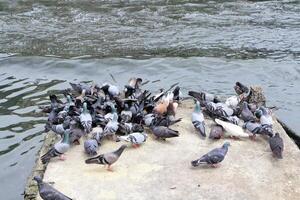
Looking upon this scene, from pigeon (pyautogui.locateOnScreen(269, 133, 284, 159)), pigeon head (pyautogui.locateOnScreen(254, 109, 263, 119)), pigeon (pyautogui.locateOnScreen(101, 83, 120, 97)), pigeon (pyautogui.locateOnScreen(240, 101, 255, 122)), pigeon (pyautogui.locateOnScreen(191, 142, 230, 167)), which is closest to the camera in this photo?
pigeon (pyautogui.locateOnScreen(191, 142, 230, 167))

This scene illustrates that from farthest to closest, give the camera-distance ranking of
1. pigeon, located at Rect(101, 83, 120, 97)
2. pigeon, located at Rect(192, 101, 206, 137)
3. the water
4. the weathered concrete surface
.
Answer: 1. the water
2. pigeon, located at Rect(101, 83, 120, 97)
3. pigeon, located at Rect(192, 101, 206, 137)
4. the weathered concrete surface

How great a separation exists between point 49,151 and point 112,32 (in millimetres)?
9578

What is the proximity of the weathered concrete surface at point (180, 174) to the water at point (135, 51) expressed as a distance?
1.50 meters

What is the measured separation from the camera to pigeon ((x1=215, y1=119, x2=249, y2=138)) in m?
7.67

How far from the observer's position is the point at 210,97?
9.02 meters

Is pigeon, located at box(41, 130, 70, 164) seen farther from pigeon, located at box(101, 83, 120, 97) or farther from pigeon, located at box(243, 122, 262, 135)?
pigeon, located at box(243, 122, 262, 135)

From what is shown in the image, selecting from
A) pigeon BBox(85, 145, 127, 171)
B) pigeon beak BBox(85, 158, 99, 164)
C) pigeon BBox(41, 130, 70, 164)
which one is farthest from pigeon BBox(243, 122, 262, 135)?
pigeon BBox(41, 130, 70, 164)

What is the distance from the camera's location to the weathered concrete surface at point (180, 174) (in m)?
6.27

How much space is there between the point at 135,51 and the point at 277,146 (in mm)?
7951

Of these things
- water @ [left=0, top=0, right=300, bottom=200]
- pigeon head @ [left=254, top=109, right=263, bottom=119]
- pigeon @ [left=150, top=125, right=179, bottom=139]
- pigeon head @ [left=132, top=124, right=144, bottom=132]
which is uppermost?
pigeon head @ [left=254, top=109, right=263, bottom=119]

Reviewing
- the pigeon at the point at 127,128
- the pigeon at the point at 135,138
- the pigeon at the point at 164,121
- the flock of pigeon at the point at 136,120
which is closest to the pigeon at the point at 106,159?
the flock of pigeon at the point at 136,120

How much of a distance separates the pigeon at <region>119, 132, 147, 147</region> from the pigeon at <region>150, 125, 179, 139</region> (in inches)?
7.2

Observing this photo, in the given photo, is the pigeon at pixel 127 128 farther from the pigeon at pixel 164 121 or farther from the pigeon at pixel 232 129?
the pigeon at pixel 232 129

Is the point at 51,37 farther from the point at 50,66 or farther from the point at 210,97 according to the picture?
the point at 210,97
